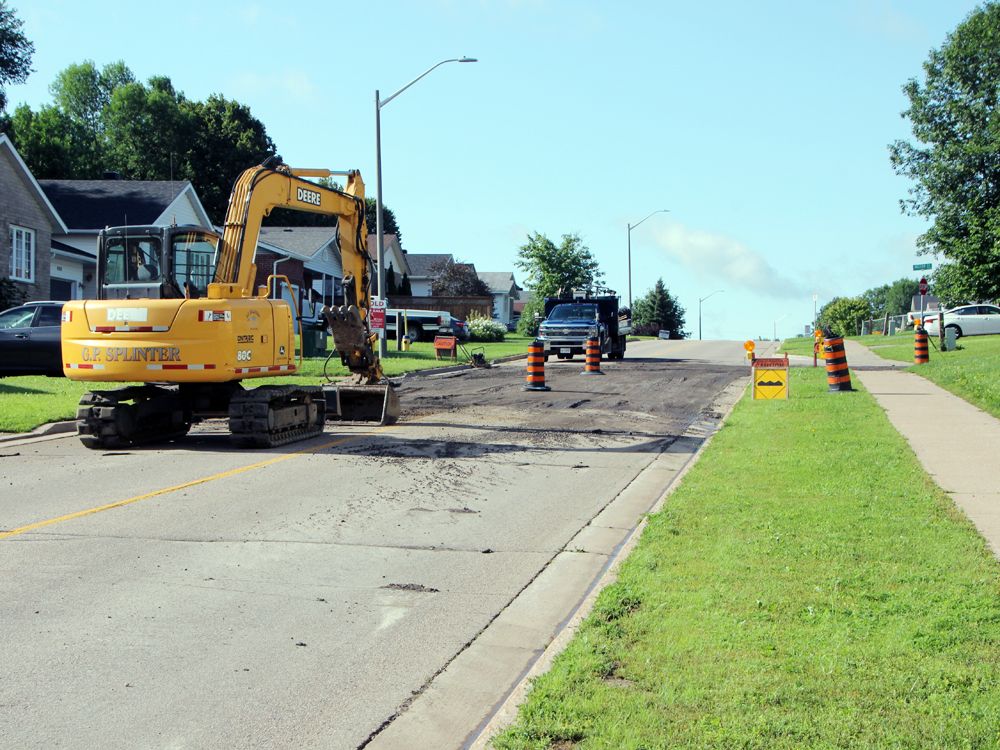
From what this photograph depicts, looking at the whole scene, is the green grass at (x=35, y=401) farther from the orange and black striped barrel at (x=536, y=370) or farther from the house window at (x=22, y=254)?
the house window at (x=22, y=254)

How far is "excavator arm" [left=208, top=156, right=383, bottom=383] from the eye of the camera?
51.1 feet

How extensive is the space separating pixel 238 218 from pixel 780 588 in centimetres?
1102

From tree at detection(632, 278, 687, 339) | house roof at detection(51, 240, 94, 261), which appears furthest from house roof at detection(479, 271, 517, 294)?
house roof at detection(51, 240, 94, 261)

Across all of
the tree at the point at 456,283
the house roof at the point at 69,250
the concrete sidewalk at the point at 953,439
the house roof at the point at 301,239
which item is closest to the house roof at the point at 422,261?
the tree at the point at 456,283

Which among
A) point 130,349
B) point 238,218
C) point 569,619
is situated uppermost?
point 238,218

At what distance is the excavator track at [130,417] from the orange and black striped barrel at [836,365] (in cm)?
Result: 1288

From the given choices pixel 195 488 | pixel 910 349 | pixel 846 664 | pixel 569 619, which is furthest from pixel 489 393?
pixel 910 349

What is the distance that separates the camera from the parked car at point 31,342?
78.6 ft

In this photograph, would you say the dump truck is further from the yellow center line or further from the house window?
the yellow center line

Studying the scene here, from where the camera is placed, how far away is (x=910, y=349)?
42781 millimetres

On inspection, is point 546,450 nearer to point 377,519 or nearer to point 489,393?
point 377,519

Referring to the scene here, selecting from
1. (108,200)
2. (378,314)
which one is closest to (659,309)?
(108,200)

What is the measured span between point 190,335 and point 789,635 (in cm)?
1043

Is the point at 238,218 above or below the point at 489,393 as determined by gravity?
above
